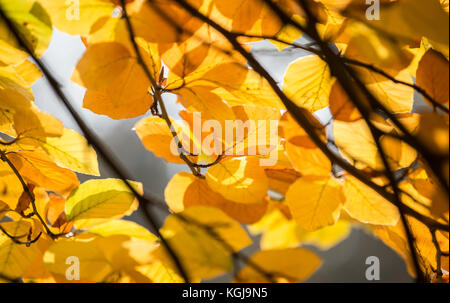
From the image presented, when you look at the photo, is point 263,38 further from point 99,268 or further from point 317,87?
point 99,268

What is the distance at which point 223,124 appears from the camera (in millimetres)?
321

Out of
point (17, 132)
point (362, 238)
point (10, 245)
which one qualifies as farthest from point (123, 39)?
point (362, 238)

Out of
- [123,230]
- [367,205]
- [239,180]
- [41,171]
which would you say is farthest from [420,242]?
[41,171]

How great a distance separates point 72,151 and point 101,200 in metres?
0.06

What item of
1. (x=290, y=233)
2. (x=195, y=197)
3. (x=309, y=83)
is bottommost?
(x=290, y=233)

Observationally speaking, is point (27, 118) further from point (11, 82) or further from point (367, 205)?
point (367, 205)

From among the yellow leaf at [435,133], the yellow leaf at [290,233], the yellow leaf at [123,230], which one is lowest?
the yellow leaf at [290,233]

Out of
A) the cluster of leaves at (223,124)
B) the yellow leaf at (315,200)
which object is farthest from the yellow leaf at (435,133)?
the yellow leaf at (315,200)

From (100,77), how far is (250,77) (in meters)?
0.13

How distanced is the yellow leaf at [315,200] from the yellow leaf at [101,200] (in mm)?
153

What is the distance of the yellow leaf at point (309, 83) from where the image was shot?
32 centimetres

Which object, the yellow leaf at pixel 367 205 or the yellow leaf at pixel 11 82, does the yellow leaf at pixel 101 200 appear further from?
the yellow leaf at pixel 367 205

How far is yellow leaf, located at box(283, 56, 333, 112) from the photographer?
0.32 metres

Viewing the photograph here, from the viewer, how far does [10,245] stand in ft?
1.14
